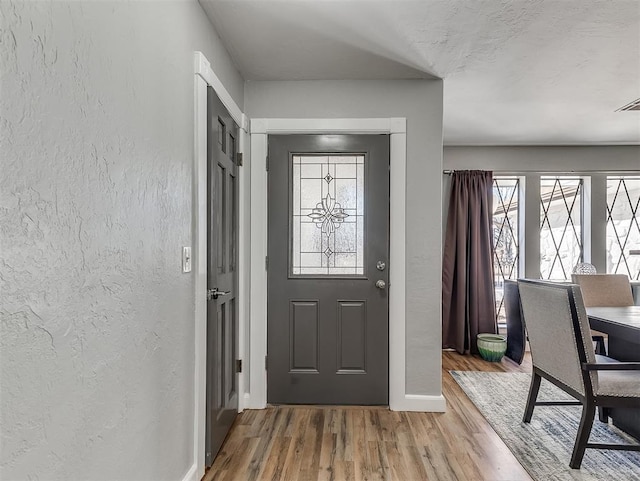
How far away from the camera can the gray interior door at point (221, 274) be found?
6.93ft

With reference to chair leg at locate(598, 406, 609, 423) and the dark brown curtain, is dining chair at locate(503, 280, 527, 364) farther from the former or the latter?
chair leg at locate(598, 406, 609, 423)

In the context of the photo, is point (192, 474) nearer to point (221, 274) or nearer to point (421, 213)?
point (221, 274)

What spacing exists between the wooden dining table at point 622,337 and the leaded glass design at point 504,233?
2.24 m

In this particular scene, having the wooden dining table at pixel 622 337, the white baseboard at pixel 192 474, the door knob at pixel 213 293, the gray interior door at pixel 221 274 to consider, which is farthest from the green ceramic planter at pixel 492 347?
the white baseboard at pixel 192 474

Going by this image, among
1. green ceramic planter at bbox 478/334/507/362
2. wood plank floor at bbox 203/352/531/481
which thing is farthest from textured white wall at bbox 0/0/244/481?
green ceramic planter at bbox 478/334/507/362

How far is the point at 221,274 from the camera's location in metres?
2.35

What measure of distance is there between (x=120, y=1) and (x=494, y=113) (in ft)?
10.8

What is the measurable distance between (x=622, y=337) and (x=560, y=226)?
10.3 feet

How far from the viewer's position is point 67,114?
102cm

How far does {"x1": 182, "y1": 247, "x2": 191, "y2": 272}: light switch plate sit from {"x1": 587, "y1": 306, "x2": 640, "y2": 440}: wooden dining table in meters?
2.26

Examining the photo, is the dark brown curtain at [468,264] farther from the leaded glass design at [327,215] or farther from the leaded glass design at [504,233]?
the leaded glass design at [327,215]

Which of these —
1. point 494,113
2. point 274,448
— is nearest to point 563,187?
point 494,113

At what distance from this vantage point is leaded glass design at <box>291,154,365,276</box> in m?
2.96

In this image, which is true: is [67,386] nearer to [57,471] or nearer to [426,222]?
[57,471]
